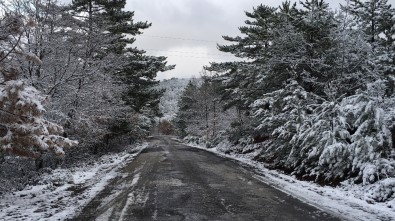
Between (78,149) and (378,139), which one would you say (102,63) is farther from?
(378,139)

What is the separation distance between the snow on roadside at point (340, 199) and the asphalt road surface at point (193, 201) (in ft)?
1.31

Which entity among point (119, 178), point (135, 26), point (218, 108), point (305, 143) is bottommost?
point (119, 178)

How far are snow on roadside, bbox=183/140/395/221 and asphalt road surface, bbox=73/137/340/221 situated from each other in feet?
1.31

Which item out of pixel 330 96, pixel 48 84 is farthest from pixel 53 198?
pixel 330 96

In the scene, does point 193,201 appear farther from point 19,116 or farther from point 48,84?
point 48,84

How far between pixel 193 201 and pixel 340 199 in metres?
3.83

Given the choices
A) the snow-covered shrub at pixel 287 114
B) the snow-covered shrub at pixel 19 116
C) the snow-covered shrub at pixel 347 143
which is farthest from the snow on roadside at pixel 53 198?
the snow-covered shrub at pixel 287 114

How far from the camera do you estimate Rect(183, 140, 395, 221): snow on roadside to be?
734cm

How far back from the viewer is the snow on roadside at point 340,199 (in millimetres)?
7340

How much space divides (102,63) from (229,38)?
16143 mm

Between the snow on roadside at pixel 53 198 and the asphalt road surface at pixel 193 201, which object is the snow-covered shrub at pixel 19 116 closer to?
the snow on roadside at pixel 53 198

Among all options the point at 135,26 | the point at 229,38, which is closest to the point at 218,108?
the point at 229,38

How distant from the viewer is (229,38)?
30.5 m

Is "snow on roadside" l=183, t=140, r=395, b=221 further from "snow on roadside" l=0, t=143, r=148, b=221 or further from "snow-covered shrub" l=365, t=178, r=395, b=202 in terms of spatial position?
"snow on roadside" l=0, t=143, r=148, b=221
